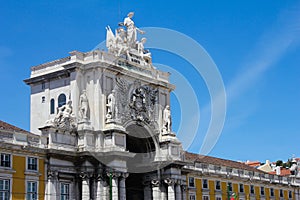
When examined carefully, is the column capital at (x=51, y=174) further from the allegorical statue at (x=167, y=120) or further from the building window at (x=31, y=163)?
the allegorical statue at (x=167, y=120)

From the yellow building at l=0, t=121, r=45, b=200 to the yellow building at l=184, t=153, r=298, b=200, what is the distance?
72.7 feet

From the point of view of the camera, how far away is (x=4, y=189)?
161ft

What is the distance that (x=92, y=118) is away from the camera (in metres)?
58.5

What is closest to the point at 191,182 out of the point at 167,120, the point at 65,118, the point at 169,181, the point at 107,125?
the point at 169,181

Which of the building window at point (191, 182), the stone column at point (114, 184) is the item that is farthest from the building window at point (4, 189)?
the building window at point (191, 182)

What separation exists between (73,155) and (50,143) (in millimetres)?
2749

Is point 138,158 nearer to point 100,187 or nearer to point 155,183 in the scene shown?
point 155,183

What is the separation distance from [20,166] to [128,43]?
2044 centimetres

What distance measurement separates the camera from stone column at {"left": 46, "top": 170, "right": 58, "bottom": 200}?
5303cm

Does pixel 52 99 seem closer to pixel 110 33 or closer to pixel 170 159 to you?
pixel 110 33

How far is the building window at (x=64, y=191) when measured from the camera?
2152 inches

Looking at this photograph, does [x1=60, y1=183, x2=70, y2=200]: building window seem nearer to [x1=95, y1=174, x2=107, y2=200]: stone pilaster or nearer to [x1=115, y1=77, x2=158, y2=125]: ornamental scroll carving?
[x1=95, y1=174, x2=107, y2=200]: stone pilaster

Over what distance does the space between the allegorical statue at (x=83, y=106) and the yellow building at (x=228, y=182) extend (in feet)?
56.9

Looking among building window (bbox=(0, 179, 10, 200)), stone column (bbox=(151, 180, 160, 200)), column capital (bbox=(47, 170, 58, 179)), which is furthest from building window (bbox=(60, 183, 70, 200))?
stone column (bbox=(151, 180, 160, 200))
